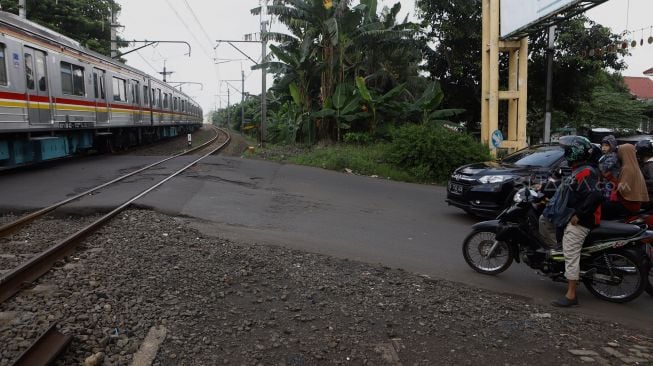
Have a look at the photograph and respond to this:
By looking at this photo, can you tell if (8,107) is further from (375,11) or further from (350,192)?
(375,11)

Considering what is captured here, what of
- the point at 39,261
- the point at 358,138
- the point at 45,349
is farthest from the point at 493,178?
the point at 358,138

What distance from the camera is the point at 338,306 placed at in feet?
15.0

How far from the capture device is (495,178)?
28.8 feet

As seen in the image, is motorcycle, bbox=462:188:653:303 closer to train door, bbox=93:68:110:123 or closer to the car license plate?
the car license plate

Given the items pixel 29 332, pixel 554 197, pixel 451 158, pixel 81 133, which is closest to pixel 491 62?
pixel 451 158

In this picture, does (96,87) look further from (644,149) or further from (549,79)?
(644,149)

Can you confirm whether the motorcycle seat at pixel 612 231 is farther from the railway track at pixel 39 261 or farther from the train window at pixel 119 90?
the train window at pixel 119 90

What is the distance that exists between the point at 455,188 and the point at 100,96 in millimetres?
11688

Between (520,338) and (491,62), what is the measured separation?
12.8 meters

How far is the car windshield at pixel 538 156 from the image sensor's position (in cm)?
898

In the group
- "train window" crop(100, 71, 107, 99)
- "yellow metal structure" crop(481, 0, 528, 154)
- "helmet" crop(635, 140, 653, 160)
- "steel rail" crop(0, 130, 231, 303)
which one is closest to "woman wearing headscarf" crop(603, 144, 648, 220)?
"helmet" crop(635, 140, 653, 160)

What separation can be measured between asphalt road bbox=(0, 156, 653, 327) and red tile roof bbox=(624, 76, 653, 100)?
168 feet

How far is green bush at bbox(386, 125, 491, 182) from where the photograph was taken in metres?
14.7

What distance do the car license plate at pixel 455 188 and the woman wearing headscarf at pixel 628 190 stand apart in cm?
334
